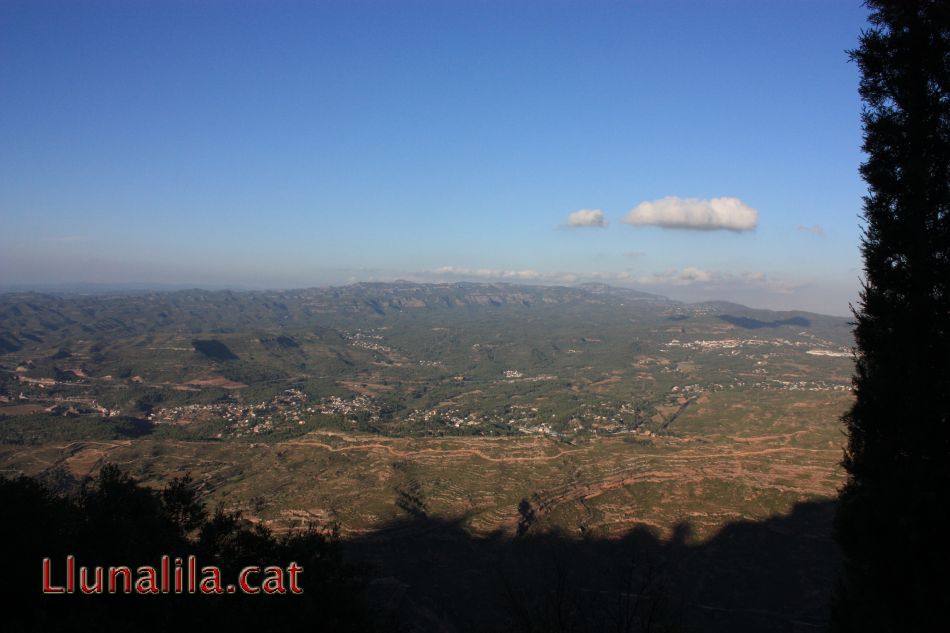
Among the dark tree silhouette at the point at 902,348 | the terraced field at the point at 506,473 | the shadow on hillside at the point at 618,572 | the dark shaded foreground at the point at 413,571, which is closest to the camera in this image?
the dark tree silhouette at the point at 902,348

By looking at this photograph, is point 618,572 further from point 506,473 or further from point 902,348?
point 902,348

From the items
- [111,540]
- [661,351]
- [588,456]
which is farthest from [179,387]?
[661,351]

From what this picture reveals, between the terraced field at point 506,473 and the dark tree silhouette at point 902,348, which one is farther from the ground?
the dark tree silhouette at point 902,348

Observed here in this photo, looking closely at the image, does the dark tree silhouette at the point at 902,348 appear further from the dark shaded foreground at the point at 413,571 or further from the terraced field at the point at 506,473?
the terraced field at the point at 506,473

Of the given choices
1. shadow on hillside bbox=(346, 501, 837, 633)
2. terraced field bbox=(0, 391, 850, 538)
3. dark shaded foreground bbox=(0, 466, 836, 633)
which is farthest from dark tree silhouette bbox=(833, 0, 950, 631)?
terraced field bbox=(0, 391, 850, 538)

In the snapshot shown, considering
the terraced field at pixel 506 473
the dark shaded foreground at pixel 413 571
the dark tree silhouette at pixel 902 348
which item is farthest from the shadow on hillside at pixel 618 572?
the dark tree silhouette at pixel 902 348

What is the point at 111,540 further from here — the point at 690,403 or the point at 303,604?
the point at 690,403

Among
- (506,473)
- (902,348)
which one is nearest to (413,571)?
(506,473)
